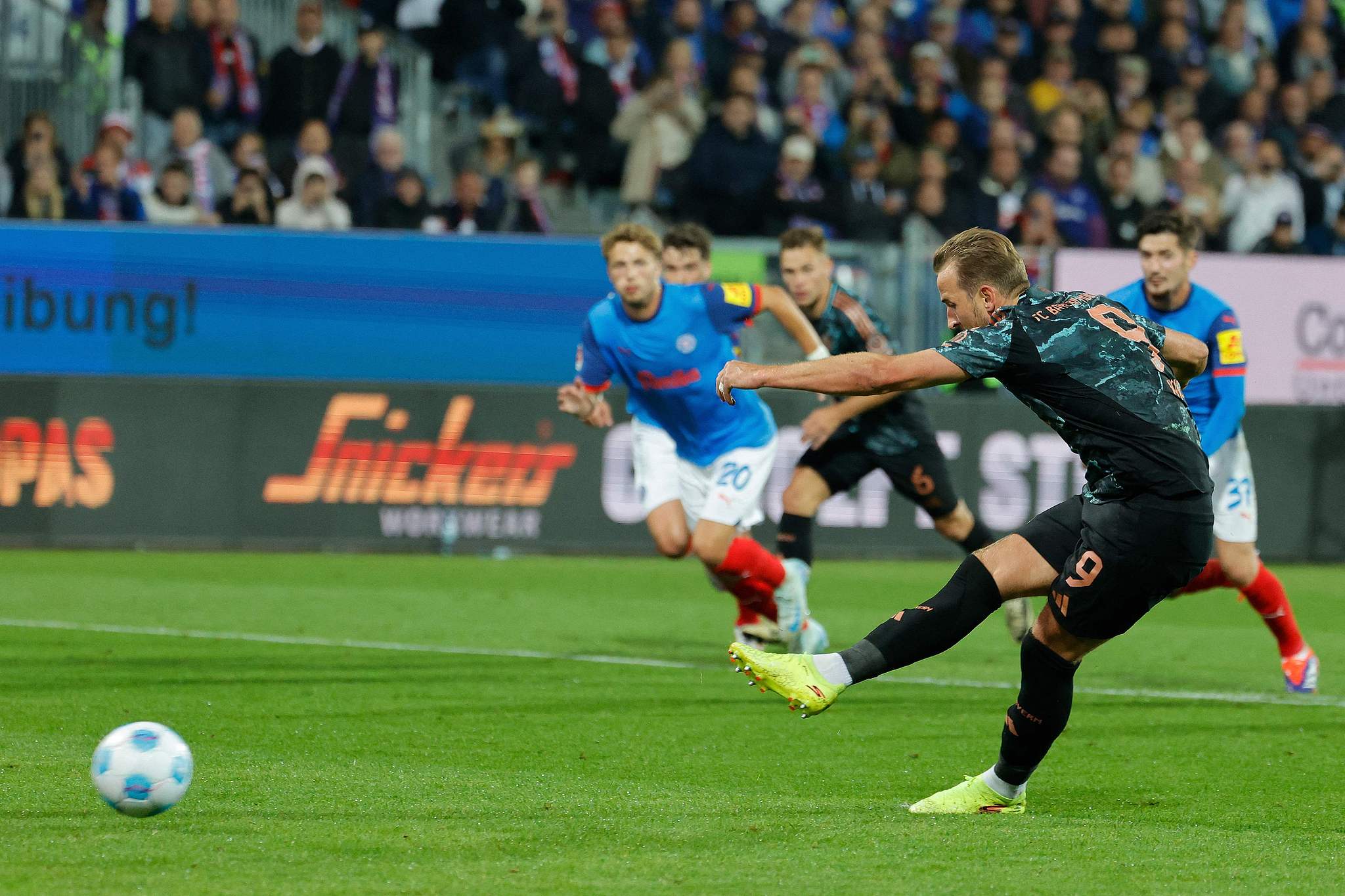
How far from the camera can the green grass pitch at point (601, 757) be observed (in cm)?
493

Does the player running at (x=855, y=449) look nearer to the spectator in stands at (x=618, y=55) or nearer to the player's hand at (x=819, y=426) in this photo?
the player's hand at (x=819, y=426)

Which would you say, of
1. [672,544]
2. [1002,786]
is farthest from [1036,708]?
[672,544]

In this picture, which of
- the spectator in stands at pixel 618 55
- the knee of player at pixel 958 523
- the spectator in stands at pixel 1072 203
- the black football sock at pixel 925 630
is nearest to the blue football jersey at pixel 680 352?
the knee of player at pixel 958 523

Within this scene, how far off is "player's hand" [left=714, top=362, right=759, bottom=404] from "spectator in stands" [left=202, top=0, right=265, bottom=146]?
12354 millimetres

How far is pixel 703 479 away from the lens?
9805 mm

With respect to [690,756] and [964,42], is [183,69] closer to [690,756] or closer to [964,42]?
[964,42]

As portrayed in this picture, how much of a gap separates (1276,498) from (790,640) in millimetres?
7784

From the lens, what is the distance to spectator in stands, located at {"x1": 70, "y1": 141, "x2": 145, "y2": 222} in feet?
50.6

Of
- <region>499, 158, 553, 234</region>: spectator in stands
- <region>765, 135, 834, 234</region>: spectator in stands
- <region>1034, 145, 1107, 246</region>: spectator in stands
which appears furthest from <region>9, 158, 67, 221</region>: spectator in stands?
<region>1034, 145, 1107, 246</region>: spectator in stands

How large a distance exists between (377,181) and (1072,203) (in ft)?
21.7

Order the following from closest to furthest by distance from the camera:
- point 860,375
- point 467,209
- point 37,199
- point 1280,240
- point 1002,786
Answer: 1. point 860,375
2. point 1002,786
3. point 37,199
4. point 467,209
5. point 1280,240

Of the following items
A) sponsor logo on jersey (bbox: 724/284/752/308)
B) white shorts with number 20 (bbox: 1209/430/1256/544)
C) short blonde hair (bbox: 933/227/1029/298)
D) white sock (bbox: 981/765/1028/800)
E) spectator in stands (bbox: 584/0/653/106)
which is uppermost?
spectator in stands (bbox: 584/0/653/106)

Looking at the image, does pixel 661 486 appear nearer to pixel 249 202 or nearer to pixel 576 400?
pixel 576 400

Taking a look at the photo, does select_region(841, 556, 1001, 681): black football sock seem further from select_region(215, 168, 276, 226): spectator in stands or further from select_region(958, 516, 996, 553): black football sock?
select_region(215, 168, 276, 226): spectator in stands
